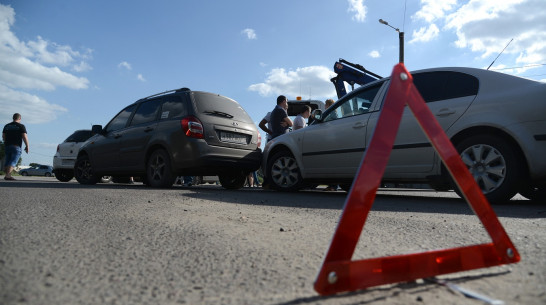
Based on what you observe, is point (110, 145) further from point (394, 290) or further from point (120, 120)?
point (394, 290)

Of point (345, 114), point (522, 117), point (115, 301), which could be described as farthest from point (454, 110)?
point (115, 301)

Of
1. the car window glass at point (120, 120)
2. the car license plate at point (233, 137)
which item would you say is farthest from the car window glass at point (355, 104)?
the car window glass at point (120, 120)

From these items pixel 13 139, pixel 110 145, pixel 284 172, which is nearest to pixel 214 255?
pixel 284 172

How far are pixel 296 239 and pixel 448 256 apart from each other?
909 millimetres

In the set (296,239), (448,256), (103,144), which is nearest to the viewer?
(448,256)

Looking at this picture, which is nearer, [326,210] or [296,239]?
[296,239]

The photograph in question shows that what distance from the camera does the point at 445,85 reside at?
449 centimetres

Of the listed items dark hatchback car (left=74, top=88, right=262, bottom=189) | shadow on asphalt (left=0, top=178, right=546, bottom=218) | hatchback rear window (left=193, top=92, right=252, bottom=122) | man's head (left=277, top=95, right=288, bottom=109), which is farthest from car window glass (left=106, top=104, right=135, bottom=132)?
man's head (left=277, top=95, right=288, bottom=109)

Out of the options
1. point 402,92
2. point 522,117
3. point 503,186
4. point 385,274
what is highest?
point 522,117

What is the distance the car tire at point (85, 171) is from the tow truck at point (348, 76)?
829cm

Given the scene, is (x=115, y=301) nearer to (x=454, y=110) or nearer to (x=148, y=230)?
(x=148, y=230)

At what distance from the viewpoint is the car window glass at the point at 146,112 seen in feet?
21.7

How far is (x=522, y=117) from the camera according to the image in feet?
12.4

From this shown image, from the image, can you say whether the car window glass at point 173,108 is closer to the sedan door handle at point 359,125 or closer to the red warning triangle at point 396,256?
the sedan door handle at point 359,125
